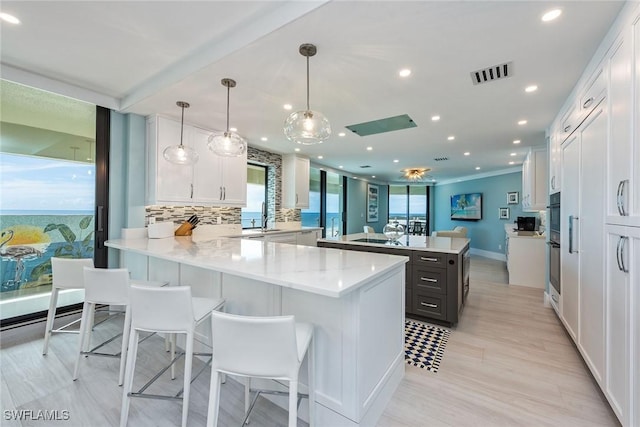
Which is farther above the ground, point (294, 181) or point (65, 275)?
point (294, 181)

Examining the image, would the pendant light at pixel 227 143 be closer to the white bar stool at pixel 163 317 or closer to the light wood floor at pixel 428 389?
the white bar stool at pixel 163 317

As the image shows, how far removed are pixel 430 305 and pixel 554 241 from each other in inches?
66.1

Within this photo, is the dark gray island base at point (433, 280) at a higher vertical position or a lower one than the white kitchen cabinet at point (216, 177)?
lower

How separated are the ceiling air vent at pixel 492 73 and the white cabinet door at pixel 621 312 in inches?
57.8

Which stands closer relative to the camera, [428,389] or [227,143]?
[428,389]

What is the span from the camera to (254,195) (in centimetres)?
533

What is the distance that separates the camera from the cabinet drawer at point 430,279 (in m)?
2.87

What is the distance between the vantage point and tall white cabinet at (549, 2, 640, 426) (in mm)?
1363

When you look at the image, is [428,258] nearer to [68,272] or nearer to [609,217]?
[609,217]

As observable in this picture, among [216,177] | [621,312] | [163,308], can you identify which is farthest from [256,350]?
[216,177]

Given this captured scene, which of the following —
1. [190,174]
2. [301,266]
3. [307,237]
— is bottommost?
[307,237]

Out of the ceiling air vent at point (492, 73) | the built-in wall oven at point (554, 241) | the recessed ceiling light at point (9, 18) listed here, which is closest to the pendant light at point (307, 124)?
the ceiling air vent at point (492, 73)

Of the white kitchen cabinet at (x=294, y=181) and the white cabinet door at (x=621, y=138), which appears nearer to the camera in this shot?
the white cabinet door at (x=621, y=138)

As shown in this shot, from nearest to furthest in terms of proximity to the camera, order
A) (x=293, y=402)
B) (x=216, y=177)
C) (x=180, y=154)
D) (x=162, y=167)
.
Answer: (x=293, y=402) → (x=180, y=154) → (x=162, y=167) → (x=216, y=177)
